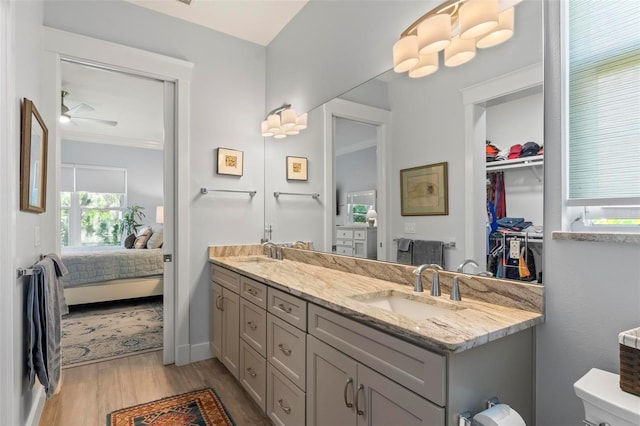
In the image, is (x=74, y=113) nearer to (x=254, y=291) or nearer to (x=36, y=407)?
(x=36, y=407)

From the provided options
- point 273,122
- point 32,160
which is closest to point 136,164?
point 273,122

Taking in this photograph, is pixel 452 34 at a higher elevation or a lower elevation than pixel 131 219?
higher

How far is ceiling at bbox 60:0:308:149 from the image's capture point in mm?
2732

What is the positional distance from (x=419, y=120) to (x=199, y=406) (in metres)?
2.21

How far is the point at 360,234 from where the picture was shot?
216cm

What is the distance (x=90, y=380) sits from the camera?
257 cm

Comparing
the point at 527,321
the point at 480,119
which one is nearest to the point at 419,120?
the point at 480,119

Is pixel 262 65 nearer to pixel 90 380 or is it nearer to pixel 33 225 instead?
pixel 33 225

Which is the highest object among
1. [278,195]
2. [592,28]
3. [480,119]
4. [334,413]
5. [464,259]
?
[592,28]

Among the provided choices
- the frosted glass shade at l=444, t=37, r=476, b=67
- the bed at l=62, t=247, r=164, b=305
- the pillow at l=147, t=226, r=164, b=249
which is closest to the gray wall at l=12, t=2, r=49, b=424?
the frosted glass shade at l=444, t=37, r=476, b=67

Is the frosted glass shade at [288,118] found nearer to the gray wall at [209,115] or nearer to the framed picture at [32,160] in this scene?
the gray wall at [209,115]

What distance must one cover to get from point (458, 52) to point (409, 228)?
877mm

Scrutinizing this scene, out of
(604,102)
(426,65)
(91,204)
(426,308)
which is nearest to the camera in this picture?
(604,102)

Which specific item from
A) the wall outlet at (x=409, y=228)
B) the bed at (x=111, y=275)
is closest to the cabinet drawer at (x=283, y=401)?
the wall outlet at (x=409, y=228)
